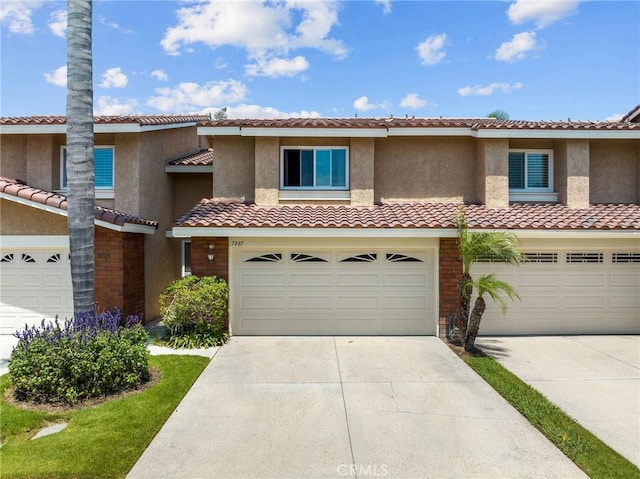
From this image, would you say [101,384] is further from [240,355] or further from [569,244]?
[569,244]

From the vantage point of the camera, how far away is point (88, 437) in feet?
18.0

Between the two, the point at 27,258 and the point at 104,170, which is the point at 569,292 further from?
the point at 27,258

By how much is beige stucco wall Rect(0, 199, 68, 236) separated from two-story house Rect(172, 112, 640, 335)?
3.50 meters

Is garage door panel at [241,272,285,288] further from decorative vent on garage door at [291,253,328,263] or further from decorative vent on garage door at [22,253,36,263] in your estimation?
decorative vent on garage door at [22,253,36,263]

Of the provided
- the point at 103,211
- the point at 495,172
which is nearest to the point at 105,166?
the point at 103,211

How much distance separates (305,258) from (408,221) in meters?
2.96

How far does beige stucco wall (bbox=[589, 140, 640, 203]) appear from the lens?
13180mm

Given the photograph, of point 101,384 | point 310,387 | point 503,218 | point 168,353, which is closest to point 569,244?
point 503,218

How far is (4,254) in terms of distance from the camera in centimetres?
1116

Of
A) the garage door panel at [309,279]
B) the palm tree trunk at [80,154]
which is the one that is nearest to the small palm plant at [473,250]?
the garage door panel at [309,279]

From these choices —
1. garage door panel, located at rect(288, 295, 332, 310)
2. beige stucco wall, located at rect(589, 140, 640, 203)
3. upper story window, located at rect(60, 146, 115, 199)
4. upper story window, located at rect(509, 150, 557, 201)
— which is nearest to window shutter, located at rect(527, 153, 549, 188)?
upper story window, located at rect(509, 150, 557, 201)

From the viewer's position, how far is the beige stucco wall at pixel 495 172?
12430 millimetres

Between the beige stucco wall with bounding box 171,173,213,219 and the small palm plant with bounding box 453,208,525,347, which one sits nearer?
the small palm plant with bounding box 453,208,525,347

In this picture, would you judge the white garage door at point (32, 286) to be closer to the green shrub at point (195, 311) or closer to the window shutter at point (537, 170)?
the green shrub at point (195, 311)
